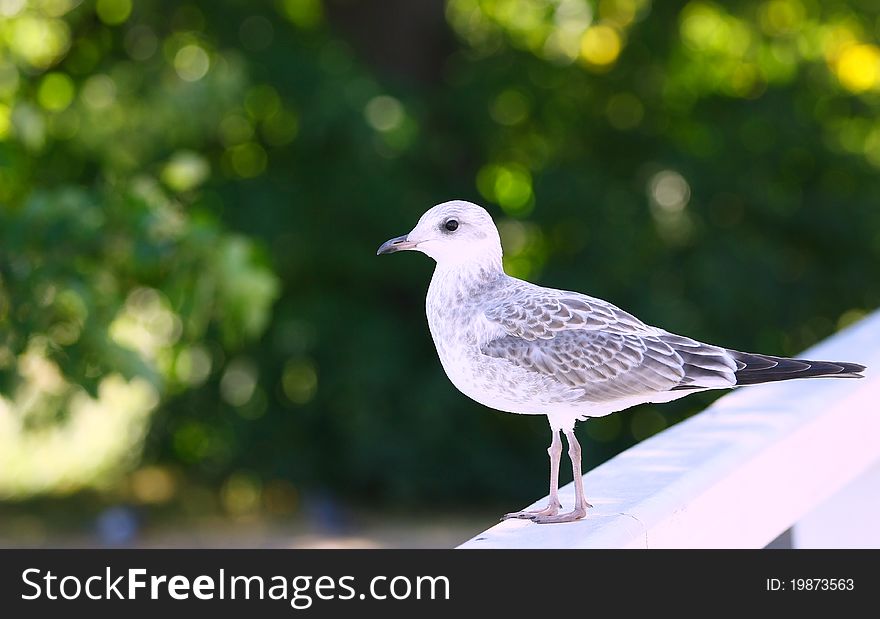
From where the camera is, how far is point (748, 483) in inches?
88.7

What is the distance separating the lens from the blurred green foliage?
832 cm

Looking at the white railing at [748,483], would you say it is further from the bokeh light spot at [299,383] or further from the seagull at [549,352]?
the bokeh light spot at [299,383]

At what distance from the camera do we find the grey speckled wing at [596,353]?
2.32 meters

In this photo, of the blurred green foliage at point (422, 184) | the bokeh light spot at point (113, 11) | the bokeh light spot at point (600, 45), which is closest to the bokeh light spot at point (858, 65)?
the blurred green foliage at point (422, 184)

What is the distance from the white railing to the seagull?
0.13m

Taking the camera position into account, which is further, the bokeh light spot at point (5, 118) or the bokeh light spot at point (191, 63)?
the bokeh light spot at point (191, 63)

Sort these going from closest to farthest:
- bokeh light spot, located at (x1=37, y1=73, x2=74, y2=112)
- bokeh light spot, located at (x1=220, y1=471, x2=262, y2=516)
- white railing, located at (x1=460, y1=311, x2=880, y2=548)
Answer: white railing, located at (x1=460, y1=311, x2=880, y2=548) → bokeh light spot, located at (x1=37, y1=73, x2=74, y2=112) → bokeh light spot, located at (x1=220, y1=471, x2=262, y2=516)

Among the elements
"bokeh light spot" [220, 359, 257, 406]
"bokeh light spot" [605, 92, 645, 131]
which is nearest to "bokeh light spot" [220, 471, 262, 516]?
"bokeh light spot" [220, 359, 257, 406]

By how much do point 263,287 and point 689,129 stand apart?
19.9 ft

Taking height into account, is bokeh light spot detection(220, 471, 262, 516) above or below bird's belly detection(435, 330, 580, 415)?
above

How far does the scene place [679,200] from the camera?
8953 mm

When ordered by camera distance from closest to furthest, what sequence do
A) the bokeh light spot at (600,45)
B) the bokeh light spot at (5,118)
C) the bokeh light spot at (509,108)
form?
the bokeh light spot at (5,118), the bokeh light spot at (509,108), the bokeh light spot at (600,45)

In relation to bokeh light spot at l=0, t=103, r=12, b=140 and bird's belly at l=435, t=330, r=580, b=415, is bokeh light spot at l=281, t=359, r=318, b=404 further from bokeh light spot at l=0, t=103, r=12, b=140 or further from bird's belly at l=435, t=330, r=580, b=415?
bird's belly at l=435, t=330, r=580, b=415
